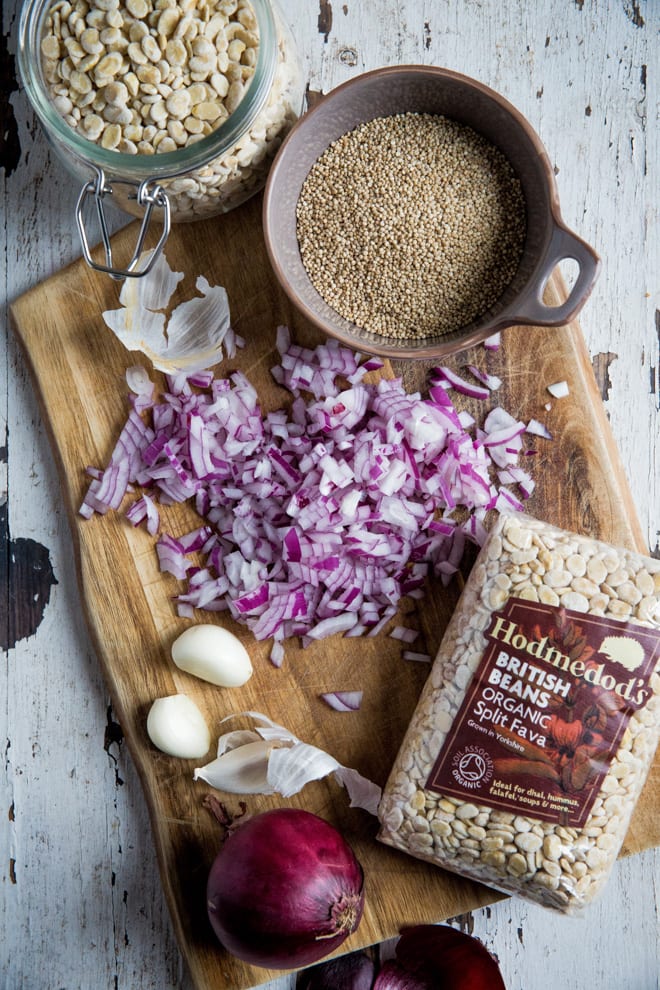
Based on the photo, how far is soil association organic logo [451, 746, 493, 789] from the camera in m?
1.10

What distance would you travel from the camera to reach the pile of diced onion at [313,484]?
1215 millimetres

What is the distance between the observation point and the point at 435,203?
1153mm

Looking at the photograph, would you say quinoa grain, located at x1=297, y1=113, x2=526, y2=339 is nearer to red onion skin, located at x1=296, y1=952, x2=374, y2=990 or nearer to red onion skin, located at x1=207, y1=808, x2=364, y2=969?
red onion skin, located at x1=207, y1=808, x2=364, y2=969

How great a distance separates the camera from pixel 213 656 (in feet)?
3.96

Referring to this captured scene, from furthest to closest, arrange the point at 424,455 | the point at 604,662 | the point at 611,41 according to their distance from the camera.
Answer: the point at 611,41, the point at 424,455, the point at 604,662

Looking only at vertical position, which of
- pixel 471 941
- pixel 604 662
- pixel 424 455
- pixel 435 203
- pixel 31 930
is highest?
pixel 435 203

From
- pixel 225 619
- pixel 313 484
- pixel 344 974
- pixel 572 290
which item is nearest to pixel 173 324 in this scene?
pixel 313 484

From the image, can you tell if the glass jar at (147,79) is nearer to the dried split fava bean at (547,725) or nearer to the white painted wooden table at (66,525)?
the white painted wooden table at (66,525)

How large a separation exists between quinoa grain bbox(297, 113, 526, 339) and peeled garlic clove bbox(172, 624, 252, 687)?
0.51 meters

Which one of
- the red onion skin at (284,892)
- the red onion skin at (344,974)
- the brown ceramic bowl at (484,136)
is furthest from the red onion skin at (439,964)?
the brown ceramic bowl at (484,136)

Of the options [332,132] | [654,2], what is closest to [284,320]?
[332,132]

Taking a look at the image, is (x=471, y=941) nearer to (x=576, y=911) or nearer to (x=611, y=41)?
(x=576, y=911)

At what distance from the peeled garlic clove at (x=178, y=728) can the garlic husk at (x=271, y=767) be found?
1.2 inches

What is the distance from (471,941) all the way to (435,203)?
42.4 inches
